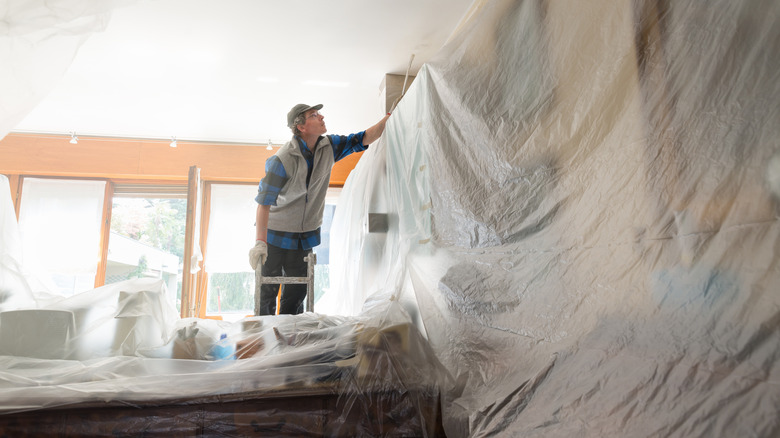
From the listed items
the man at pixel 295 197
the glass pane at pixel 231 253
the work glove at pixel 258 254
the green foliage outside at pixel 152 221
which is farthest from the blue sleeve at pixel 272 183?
the green foliage outside at pixel 152 221

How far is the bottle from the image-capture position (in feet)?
3.66

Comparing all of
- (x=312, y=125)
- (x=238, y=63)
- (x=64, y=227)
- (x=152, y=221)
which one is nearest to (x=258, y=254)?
(x=312, y=125)

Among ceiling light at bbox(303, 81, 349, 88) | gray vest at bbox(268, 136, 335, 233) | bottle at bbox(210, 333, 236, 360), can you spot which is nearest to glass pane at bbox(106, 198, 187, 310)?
ceiling light at bbox(303, 81, 349, 88)

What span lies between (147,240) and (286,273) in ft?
8.90

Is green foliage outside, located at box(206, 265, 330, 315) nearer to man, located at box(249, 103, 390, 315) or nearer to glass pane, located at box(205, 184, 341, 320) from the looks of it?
glass pane, located at box(205, 184, 341, 320)

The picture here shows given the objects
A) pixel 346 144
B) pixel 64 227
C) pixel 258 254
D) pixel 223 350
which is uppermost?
pixel 346 144

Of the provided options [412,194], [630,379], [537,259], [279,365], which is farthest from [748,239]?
[412,194]

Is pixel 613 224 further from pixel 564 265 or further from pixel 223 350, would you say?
pixel 223 350

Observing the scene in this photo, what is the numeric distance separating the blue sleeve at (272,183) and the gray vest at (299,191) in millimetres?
25

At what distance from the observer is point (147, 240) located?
4.30 meters

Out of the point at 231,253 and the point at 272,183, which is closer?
the point at 272,183

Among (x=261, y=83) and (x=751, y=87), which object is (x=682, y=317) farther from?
(x=261, y=83)

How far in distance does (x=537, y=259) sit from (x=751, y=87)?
1.21 feet

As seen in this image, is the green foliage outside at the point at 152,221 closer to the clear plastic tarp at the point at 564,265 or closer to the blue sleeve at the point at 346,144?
the blue sleeve at the point at 346,144
